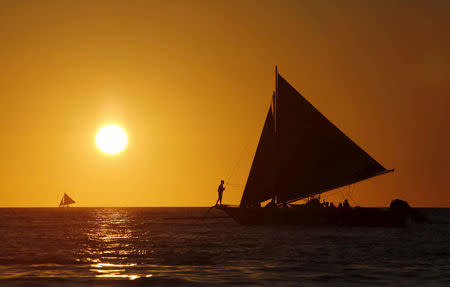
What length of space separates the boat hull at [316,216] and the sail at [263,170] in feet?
5.46

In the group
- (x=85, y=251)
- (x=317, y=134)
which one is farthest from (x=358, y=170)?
(x=85, y=251)

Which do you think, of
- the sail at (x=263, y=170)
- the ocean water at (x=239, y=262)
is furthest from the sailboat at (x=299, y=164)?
the ocean water at (x=239, y=262)

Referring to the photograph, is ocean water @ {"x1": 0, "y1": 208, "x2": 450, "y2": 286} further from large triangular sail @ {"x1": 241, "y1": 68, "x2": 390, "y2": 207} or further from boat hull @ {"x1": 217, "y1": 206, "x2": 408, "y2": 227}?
large triangular sail @ {"x1": 241, "y1": 68, "x2": 390, "y2": 207}

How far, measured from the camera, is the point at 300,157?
59344mm

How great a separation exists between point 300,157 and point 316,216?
5986 mm

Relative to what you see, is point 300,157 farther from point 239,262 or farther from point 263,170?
point 239,262

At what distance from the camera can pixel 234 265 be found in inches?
1243

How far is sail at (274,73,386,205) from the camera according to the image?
58.0m

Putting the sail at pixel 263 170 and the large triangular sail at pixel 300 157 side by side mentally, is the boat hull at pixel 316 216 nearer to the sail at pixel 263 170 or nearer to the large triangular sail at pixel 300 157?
the large triangular sail at pixel 300 157

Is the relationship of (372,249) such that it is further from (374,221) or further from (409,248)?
(374,221)

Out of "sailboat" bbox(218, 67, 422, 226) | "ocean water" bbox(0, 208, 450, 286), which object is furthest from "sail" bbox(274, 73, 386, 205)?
"ocean water" bbox(0, 208, 450, 286)

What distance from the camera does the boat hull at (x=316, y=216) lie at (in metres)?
59.2

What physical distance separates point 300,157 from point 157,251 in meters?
22.2

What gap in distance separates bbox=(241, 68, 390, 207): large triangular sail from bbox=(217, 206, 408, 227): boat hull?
1410 millimetres
